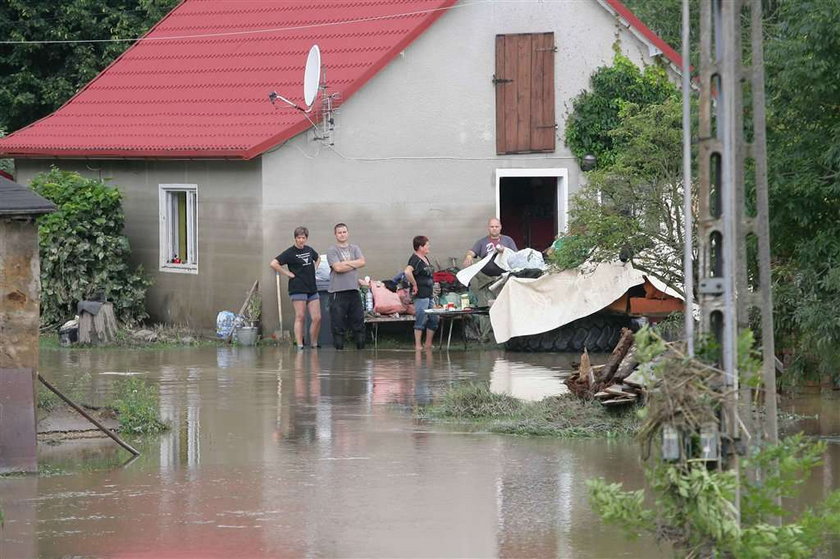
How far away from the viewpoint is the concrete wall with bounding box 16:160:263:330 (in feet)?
72.9

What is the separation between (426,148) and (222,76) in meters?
3.82

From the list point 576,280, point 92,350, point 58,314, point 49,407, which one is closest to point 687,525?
point 49,407

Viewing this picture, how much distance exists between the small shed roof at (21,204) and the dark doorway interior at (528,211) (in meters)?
14.9

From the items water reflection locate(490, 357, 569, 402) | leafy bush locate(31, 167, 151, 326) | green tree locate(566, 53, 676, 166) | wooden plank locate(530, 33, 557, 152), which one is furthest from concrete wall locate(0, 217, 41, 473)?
green tree locate(566, 53, 676, 166)

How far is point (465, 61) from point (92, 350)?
23.1ft

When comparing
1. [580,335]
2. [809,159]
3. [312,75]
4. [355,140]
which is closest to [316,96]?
[312,75]

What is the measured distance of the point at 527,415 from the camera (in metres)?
14.2

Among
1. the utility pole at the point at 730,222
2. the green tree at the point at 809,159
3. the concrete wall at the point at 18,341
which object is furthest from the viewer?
the green tree at the point at 809,159

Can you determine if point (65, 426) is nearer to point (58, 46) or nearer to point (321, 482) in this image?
point (321, 482)

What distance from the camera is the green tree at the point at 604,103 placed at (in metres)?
23.2

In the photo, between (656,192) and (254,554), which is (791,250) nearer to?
(656,192)

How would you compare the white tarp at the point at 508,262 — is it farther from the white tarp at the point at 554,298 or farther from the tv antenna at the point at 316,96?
the tv antenna at the point at 316,96

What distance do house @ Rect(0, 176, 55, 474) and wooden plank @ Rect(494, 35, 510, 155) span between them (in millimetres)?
11972

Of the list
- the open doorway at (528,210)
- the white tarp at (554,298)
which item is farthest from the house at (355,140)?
the white tarp at (554,298)
